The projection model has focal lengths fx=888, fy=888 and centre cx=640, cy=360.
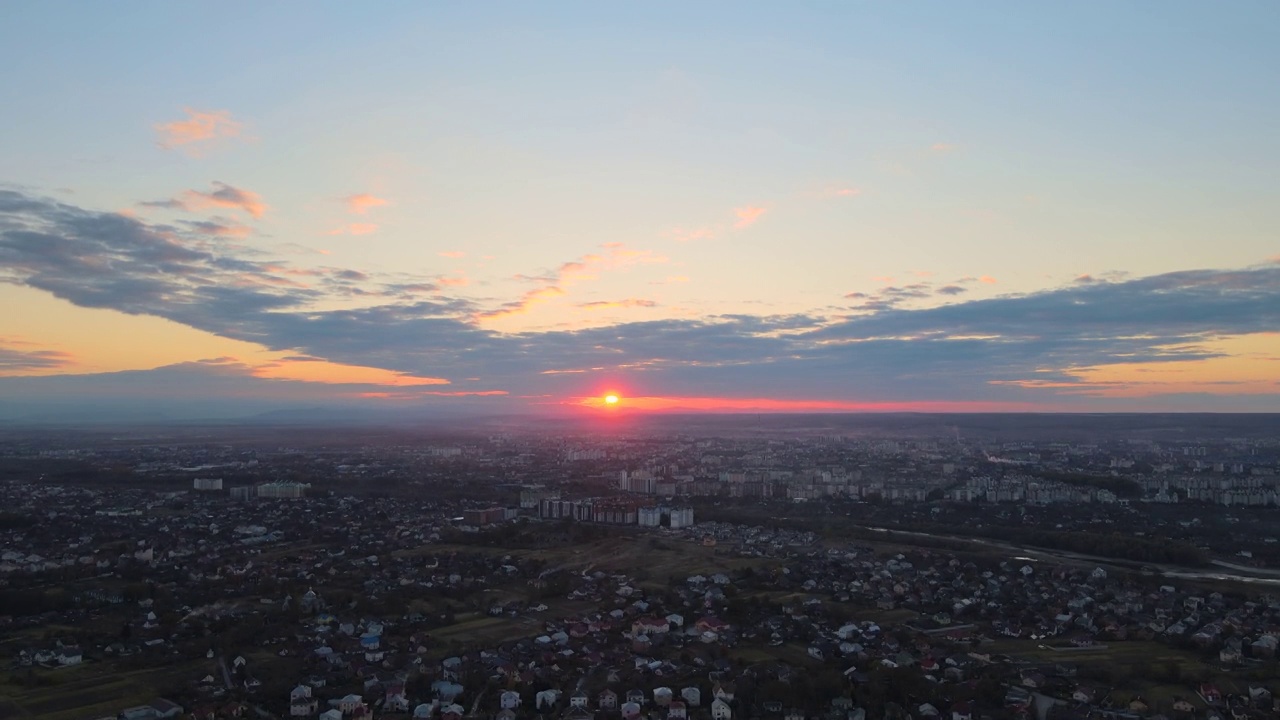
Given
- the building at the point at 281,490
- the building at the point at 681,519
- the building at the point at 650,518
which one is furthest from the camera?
the building at the point at 281,490

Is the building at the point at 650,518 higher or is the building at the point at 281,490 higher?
the building at the point at 281,490

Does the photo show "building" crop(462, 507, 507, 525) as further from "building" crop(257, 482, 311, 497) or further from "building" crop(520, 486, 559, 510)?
"building" crop(257, 482, 311, 497)

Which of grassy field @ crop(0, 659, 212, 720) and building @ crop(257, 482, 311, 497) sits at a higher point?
building @ crop(257, 482, 311, 497)

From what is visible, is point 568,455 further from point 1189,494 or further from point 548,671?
point 548,671

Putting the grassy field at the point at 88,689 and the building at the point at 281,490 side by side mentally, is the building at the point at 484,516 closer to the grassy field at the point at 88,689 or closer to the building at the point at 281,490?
the building at the point at 281,490

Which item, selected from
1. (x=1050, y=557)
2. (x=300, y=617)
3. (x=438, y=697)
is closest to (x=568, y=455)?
(x=1050, y=557)

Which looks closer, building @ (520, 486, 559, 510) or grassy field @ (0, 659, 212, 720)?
grassy field @ (0, 659, 212, 720)

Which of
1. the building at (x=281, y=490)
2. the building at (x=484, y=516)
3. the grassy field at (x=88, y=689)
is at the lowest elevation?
the grassy field at (x=88, y=689)

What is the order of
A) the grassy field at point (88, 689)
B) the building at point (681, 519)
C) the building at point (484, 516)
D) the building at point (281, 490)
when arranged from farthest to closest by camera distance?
the building at point (281, 490)
the building at point (681, 519)
the building at point (484, 516)
the grassy field at point (88, 689)

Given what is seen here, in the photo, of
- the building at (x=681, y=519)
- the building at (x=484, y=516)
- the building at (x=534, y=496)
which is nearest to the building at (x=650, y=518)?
the building at (x=681, y=519)

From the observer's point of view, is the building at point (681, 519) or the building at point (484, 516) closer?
the building at point (484, 516)

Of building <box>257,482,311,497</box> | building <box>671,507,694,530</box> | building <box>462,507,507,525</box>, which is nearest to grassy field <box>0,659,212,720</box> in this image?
building <box>462,507,507,525</box>

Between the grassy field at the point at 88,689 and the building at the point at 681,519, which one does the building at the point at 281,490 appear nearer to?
the building at the point at 681,519
